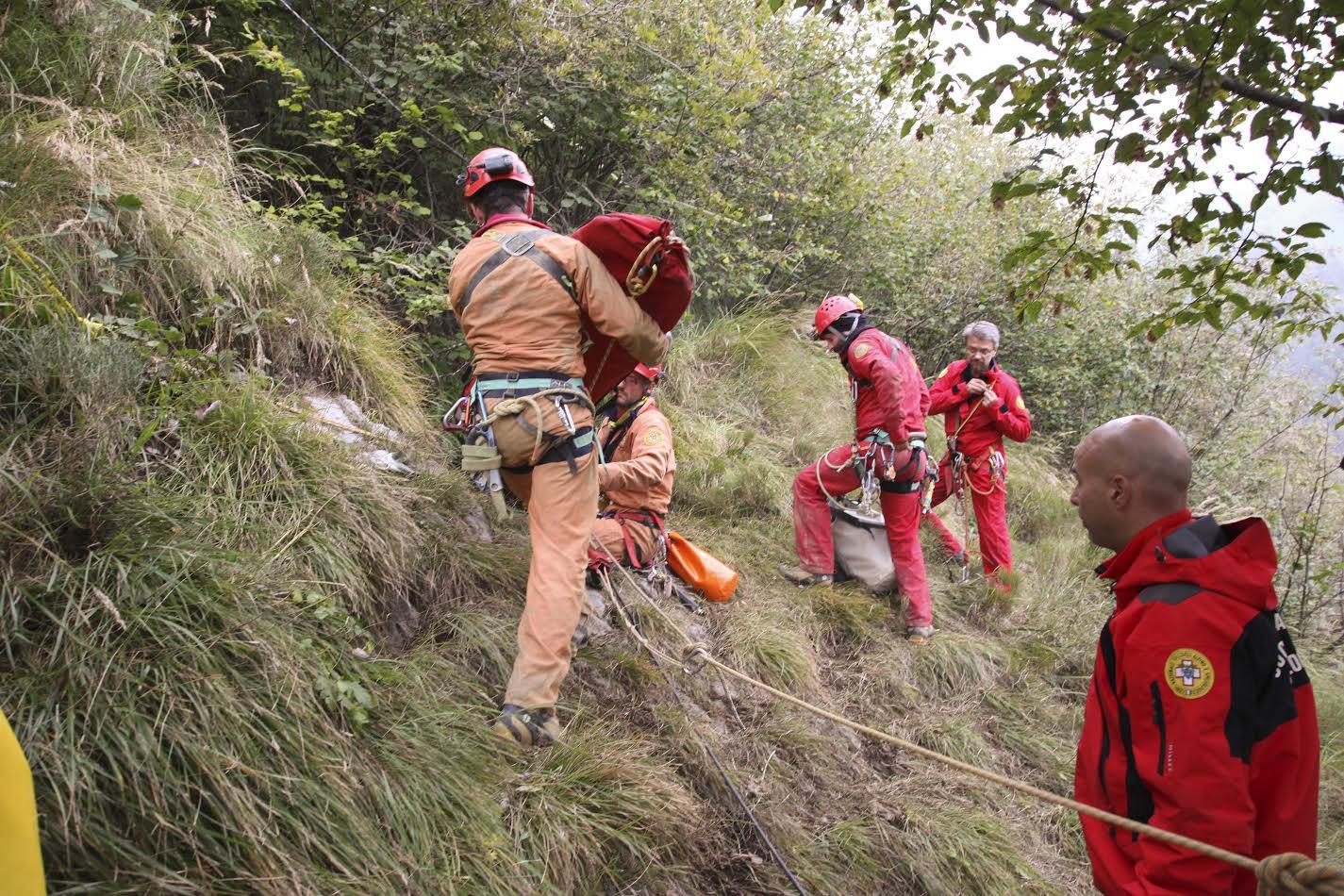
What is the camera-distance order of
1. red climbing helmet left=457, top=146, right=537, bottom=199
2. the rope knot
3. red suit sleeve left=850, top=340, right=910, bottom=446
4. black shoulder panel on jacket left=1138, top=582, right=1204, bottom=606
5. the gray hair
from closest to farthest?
1. the rope knot
2. black shoulder panel on jacket left=1138, top=582, right=1204, bottom=606
3. red climbing helmet left=457, top=146, right=537, bottom=199
4. red suit sleeve left=850, top=340, right=910, bottom=446
5. the gray hair

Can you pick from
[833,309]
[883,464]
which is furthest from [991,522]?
[833,309]

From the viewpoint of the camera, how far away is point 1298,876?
1.47 meters

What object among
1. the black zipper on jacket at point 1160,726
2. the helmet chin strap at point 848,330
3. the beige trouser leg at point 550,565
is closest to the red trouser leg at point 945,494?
the helmet chin strap at point 848,330

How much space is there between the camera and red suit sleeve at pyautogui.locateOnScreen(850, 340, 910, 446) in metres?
A: 5.42

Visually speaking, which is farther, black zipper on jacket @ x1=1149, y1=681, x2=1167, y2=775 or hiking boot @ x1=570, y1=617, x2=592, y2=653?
hiking boot @ x1=570, y1=617, x2=592, y2=653

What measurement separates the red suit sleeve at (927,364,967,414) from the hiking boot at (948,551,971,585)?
1.38 meters

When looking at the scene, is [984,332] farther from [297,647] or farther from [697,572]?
[297,647]

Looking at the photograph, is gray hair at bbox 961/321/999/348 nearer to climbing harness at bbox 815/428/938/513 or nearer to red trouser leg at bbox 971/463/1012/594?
red trouser leg at bbox 971/463/1012/594

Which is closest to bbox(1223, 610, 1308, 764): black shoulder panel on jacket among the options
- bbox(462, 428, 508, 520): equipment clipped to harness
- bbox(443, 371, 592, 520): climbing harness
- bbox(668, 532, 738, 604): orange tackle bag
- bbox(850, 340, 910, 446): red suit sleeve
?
bbox(443, 371, 592, 520): climbing harness

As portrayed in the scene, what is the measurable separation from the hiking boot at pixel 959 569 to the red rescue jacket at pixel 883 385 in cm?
196

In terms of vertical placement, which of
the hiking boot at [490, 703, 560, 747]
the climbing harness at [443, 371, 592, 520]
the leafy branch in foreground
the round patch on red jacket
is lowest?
the hiking boot at [490, 703, 560, 747]

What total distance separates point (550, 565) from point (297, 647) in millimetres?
1023

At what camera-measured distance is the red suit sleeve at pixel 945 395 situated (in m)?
6.66

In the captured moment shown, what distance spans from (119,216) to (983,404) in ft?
19.9
